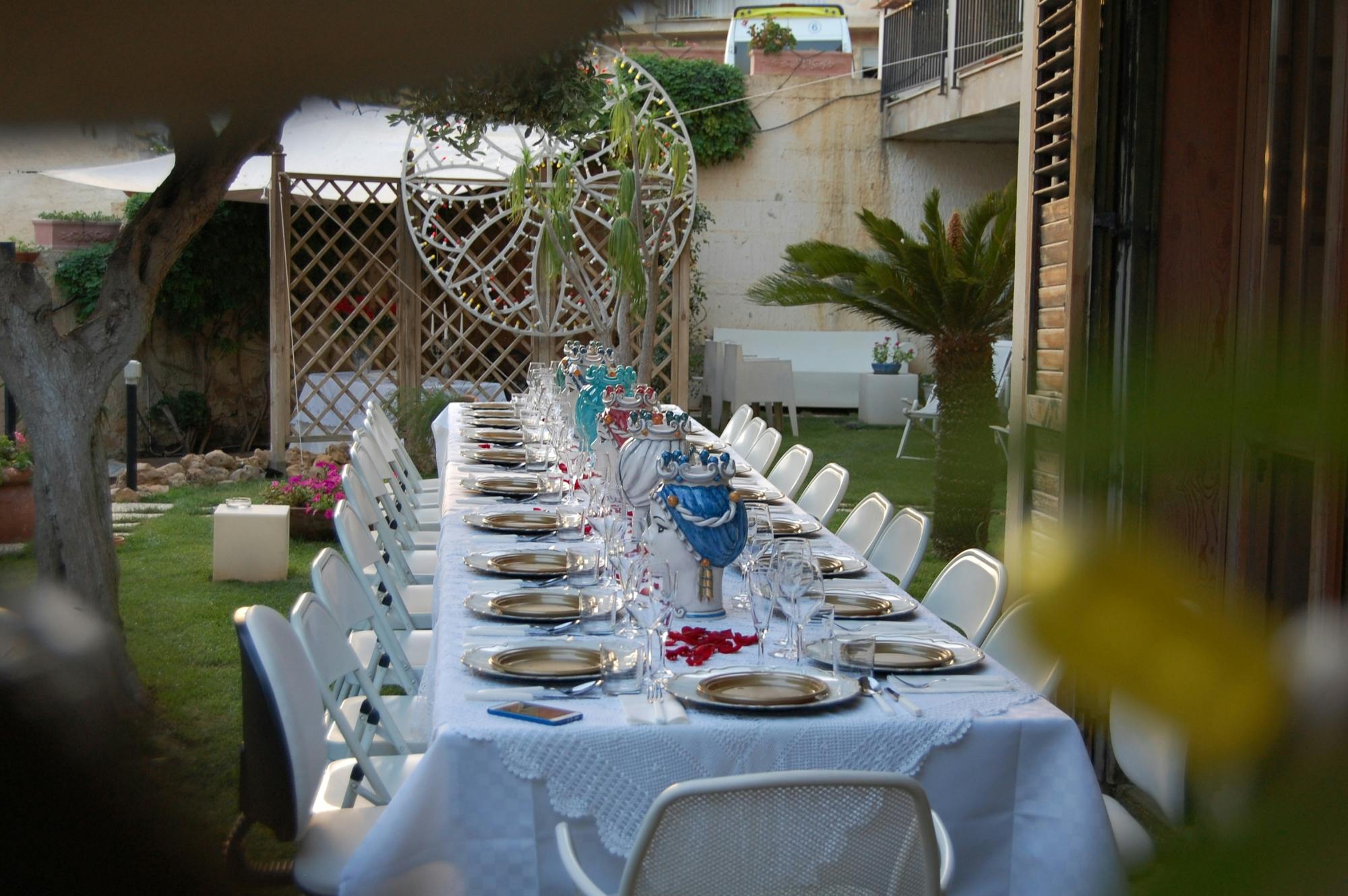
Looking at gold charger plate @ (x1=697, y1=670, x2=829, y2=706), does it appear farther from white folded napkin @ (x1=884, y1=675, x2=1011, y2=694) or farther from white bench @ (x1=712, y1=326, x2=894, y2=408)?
white bench @ (x1=712, y1=326, x2=894, y2=408)

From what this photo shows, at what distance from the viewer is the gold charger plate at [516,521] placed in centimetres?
309

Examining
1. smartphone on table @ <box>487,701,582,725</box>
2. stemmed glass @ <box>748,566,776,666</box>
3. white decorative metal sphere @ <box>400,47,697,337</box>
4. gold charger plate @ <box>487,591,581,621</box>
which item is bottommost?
smartphone on table @ <box>487,701,582,725</box>

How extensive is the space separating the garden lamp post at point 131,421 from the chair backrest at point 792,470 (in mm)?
3846

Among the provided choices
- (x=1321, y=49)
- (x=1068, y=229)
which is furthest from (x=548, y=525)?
(x=1321, y=49)

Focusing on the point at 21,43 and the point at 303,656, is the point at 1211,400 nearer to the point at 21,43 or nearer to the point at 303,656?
the point at 21,43

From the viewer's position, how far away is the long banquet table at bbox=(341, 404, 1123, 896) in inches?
66.2

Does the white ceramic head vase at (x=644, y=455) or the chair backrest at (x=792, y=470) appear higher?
the white ceramic head vase at (x=644, y=455)

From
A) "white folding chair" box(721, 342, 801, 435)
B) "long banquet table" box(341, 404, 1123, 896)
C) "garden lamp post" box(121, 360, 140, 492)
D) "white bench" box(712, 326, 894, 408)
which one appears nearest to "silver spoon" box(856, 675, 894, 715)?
"long banquet table" box(341, 404, 1123, 896)

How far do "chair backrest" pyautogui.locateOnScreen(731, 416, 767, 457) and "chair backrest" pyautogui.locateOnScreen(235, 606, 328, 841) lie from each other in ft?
11.6

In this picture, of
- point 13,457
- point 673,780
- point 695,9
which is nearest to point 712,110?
point 13,457

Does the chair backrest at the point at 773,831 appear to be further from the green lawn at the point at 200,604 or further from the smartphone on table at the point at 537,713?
the green lawn at the point at 200,604

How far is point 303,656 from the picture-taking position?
2.07 meters

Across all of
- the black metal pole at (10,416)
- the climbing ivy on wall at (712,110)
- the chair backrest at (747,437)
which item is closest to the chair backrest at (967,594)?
the chair backrest at (747,437)

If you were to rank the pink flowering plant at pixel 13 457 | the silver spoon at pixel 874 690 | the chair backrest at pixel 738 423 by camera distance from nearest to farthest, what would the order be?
the silver spoon at pixel 874 690, the pink flowering plant at pixel 13 457, the chair backrest at pixel 738 423
